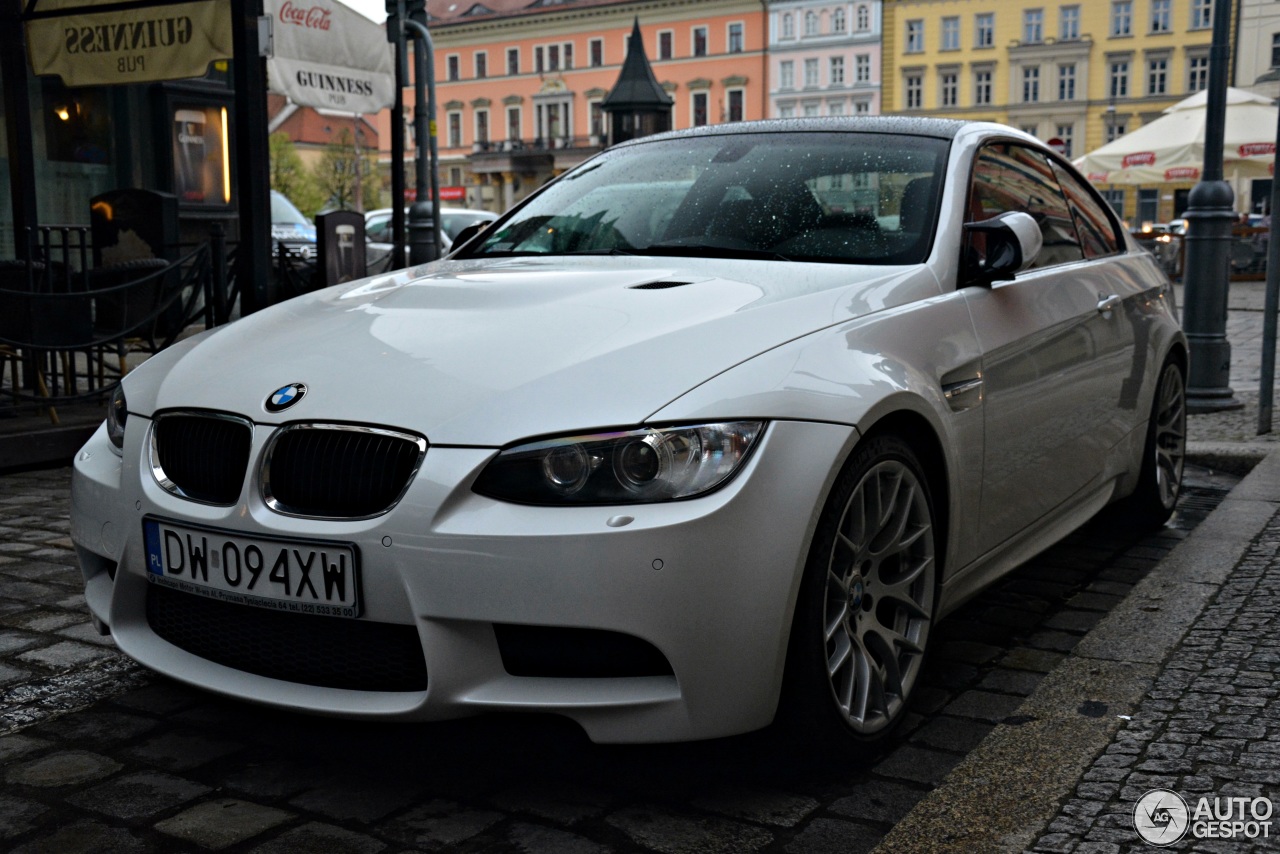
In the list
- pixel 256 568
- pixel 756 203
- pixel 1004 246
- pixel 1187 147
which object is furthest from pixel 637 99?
pixel 256 568

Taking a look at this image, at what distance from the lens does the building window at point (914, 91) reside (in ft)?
240

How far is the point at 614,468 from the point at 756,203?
58.9 inches

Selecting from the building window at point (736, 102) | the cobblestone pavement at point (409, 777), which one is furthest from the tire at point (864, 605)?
the building window at point (736, 102)

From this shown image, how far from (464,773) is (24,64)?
323 inches

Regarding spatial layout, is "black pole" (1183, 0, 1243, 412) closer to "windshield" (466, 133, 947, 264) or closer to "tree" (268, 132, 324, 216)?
"windshield" (466, 133, 947, 264)

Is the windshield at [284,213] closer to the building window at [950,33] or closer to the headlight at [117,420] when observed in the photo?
the headlight at [117,420]

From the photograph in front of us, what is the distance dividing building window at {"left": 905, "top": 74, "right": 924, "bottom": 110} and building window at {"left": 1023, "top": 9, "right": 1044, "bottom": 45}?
18.6 ft

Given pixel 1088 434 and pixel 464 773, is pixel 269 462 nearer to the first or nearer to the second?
pixel 464 773

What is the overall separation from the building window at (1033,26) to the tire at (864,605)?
2854 inches

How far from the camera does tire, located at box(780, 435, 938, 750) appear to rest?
2695 millimetres

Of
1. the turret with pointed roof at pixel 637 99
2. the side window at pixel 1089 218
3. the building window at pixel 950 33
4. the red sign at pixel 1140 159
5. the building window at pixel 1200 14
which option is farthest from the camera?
the building window at pixel 950 33

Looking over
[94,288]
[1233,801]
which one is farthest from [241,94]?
[1233,801]

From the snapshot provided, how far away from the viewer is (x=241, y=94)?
7559 millimetres

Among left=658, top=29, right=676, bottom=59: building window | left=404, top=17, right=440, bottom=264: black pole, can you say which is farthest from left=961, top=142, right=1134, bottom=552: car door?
left=658, top=29, right=676, bottom=59: building window
